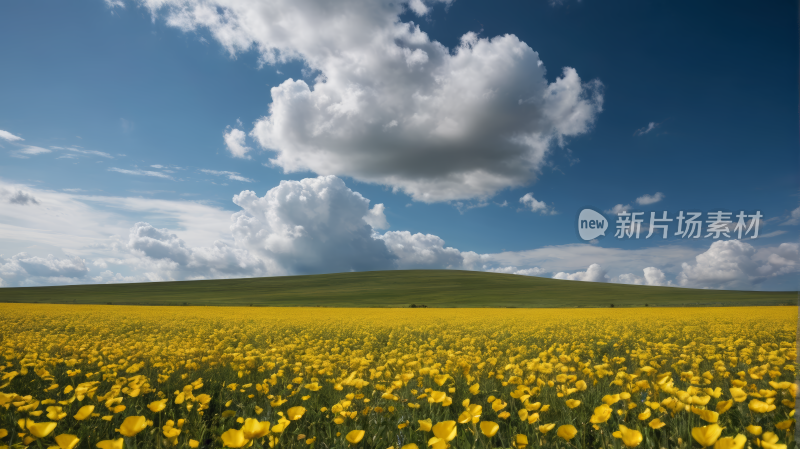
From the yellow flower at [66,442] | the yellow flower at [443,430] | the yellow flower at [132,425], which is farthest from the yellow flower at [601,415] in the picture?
the yellow flower at [66,442]

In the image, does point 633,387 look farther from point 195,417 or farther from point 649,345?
point 649,345

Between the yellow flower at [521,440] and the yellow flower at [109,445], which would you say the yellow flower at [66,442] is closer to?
the yellow flower at [109,445]

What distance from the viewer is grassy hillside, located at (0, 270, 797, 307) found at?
2350 inches

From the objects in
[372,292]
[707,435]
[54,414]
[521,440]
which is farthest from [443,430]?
[372,292]

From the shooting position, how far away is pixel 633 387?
3746 millimetres

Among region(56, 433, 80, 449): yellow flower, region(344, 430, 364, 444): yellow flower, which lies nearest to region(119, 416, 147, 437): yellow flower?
region(56, 433, 80, 449): yellow flower

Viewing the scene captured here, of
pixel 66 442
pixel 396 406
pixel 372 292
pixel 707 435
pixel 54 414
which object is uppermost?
pixel 707 435

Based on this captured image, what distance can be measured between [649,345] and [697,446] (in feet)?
21.3

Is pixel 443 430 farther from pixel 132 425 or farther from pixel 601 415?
pixel 132 425

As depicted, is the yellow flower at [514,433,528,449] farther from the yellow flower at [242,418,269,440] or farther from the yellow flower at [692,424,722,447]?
the yellow flower at [242,418,269,440]

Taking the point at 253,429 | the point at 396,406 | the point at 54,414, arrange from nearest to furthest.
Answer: the point at 253,429 < the point at 54,414 < the point at 396,406

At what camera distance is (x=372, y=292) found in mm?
72375

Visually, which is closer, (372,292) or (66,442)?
(66,442)

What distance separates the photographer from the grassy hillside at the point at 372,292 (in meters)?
59.7
